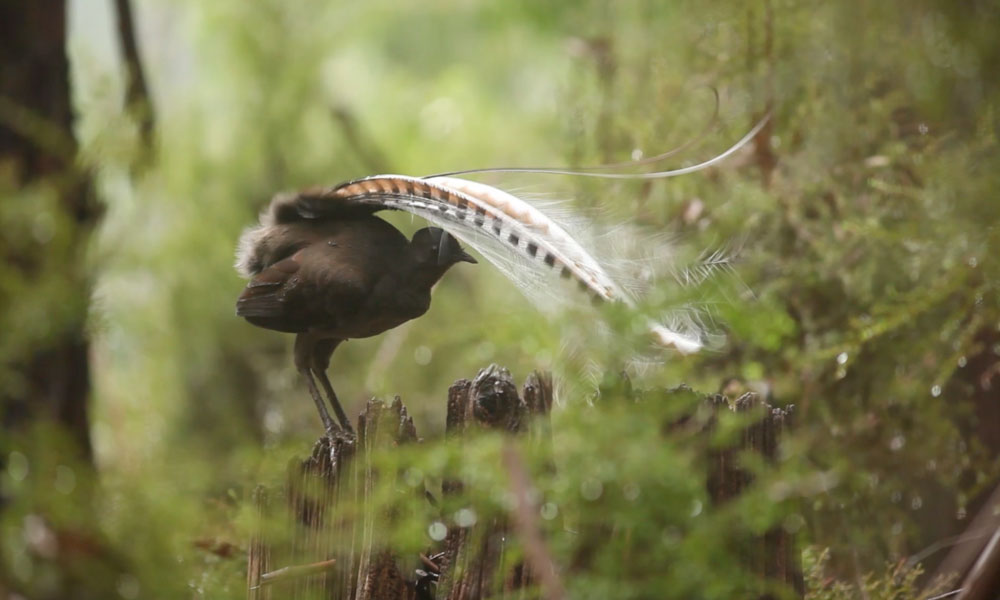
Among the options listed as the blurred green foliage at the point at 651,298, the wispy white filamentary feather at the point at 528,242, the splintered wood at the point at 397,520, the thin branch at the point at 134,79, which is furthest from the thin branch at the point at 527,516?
the thin branch at the point at 134,79

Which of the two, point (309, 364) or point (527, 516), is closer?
point (527, 516)

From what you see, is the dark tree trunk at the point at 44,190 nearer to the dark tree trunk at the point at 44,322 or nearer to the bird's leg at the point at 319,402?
the dark tree trunk at the point at 44,322

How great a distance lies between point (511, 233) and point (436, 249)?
214 millimetres

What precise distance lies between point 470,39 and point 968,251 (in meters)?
4.54

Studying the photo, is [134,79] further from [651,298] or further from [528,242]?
[651,298]

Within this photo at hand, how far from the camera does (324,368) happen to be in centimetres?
228

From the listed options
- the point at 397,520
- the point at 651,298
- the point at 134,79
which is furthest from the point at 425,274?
the point at 134,79

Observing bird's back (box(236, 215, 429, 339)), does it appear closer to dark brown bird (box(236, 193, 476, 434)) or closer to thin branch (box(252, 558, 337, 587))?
dark brown bird (box(236, 193, 476, 434))

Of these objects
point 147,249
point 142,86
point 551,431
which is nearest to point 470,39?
point 147,249

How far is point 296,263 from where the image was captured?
2061 mm

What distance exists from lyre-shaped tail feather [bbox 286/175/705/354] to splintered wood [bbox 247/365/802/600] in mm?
184

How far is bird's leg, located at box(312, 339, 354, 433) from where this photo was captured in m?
2.24

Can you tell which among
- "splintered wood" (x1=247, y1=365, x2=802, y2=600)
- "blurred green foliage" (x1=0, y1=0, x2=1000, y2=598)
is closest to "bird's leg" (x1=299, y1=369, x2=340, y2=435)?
"blurred green foliage" (x1=0, y1=0, x2=1000, y2=598)

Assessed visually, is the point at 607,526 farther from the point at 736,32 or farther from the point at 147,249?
the point at 147,249
